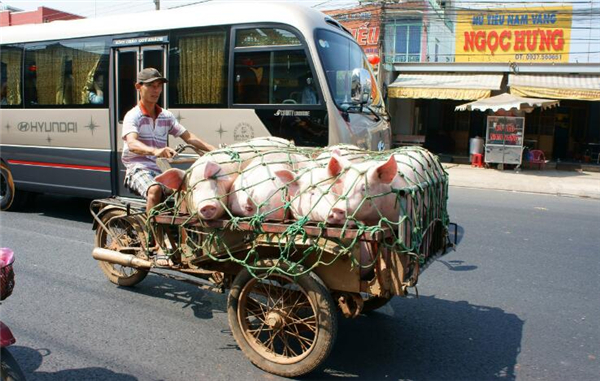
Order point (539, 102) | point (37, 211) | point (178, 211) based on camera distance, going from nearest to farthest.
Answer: point (178, 211) → point (37, 211) → point (539, 102)

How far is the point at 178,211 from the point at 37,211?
6.05 meters

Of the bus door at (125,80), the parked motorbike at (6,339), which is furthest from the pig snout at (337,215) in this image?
the bus door at (125,80)

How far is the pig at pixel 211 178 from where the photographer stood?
11.3 feet

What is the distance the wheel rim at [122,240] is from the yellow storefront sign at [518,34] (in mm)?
21564

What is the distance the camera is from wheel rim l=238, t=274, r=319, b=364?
11.1 feet

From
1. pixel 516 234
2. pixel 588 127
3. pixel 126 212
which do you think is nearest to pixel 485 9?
pixel 588 127

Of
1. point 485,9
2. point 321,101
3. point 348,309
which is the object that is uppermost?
point 485,9

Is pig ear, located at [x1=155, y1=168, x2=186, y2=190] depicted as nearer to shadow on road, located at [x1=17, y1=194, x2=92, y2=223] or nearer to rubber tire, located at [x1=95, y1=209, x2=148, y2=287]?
rubber tire, located at [x1=95, y1=209, x2=148, y2=287]

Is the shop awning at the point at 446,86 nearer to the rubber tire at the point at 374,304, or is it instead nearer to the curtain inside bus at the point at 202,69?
the curtain inside bus at the point at 202,69

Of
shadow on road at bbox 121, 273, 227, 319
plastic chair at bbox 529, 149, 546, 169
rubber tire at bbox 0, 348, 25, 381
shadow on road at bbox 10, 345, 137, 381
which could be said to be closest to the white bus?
shadow on road at bbox 121, 273, 227, 319

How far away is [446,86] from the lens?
18.6 m

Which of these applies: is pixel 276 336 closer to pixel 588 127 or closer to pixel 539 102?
pixel 539 102

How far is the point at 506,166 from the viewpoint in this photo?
1727cm

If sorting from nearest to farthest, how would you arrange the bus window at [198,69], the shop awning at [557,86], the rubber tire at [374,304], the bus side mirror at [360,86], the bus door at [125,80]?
the rubber tire at [374,304] < the bus side mirror at [360,86] < the bus window at [198,69] < the bus door at [125,80] < the shop awning at [557,86]
